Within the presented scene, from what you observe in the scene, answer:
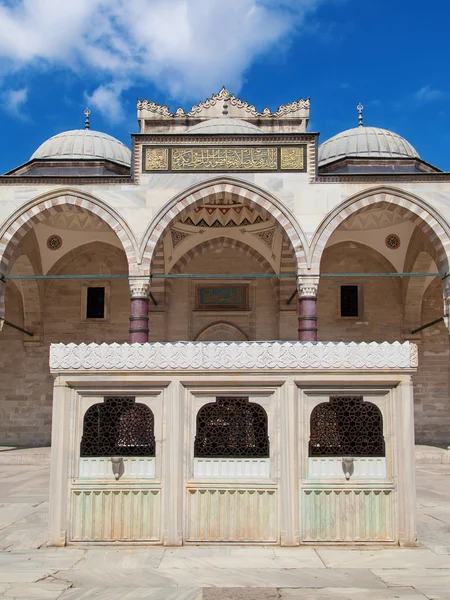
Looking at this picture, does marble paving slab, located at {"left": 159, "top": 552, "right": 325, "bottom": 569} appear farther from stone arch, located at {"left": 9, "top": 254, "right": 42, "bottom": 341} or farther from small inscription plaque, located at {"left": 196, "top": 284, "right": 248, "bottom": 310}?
stone arch, located at {"left": 9, "top": 254, "right": 42, "bottom": 341}

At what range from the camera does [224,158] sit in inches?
438

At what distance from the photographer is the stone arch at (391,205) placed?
35.3 ft

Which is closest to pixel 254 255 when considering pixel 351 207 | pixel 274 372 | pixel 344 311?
pixel 344 311

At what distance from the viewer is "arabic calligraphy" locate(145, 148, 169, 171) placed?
11.1 m

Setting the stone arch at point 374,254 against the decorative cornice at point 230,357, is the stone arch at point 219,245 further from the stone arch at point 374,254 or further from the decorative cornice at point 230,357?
the decorative cornice at point 230,357

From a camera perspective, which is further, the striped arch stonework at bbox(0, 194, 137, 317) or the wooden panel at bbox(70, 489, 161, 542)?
the striped arch stonework at bbox(0, 194, 137, 317)

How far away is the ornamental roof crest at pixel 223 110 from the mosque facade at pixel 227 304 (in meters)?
0.05

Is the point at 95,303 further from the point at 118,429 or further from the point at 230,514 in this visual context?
the point at 230,514

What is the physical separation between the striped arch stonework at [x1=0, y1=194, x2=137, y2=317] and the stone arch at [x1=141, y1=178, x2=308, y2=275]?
15.5 inches

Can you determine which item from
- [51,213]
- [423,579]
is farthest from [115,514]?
[51,213]

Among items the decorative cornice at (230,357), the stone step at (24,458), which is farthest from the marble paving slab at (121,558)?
the stone step at (24,458)

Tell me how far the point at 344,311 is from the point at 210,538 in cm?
1048

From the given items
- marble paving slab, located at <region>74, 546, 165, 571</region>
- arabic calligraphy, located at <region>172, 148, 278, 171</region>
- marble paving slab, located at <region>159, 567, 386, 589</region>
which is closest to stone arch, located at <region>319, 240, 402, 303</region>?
arabic calligraphy, located at <region>172, 148, 278, 171</region>

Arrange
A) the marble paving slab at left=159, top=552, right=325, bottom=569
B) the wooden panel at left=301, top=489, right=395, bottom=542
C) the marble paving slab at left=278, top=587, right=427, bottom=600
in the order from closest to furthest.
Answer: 1. the marble paving slab at left=278, top=587, right=427, bottom=600
2. the marble paving slab at left=159, top=552, right=325, bottom=569
3. the wooden panel at left=301, top=489, right=395, bottom=542
